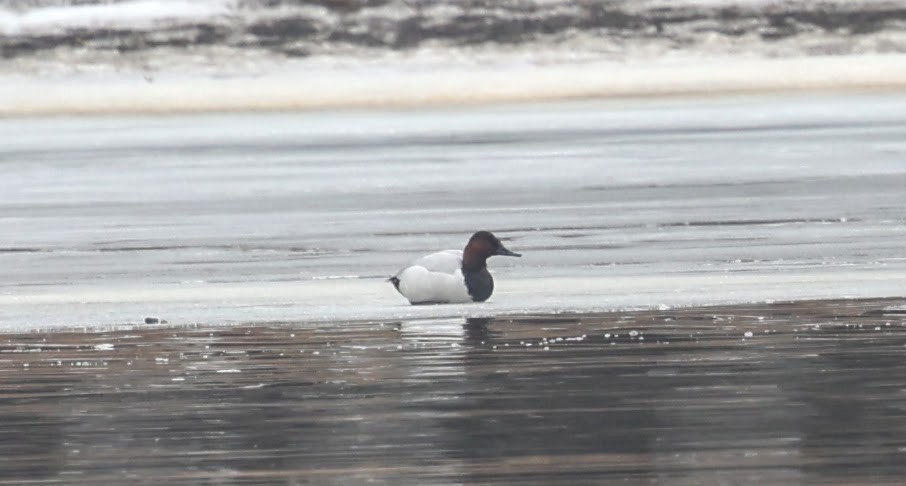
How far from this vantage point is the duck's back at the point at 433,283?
1130cm

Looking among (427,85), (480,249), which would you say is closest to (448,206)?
(480,249)

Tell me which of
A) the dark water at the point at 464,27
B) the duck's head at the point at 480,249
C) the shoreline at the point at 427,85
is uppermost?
the duck's head at the point at 480,249

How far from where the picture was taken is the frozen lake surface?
→ 11891 millimetres

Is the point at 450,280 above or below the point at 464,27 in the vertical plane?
above

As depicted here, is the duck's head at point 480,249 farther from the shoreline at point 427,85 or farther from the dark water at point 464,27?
the dark water at point 464,27

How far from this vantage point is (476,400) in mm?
8203

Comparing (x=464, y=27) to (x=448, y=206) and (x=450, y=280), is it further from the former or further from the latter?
(x=450, y=280)

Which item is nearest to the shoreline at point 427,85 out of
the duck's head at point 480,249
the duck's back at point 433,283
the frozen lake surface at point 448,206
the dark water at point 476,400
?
the frozen lake surface at point 448,206

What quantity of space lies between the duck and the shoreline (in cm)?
1543

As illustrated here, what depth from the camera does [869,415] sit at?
7598 mm

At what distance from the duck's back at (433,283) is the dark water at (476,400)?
594 mm

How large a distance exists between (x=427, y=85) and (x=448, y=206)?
37.1ft

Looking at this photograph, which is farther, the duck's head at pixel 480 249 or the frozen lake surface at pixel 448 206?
the frozen lake surface at pixel 448 206

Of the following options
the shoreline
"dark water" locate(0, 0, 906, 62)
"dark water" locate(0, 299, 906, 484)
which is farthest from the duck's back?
"dark water" locate(0, 0, 906, 62)
